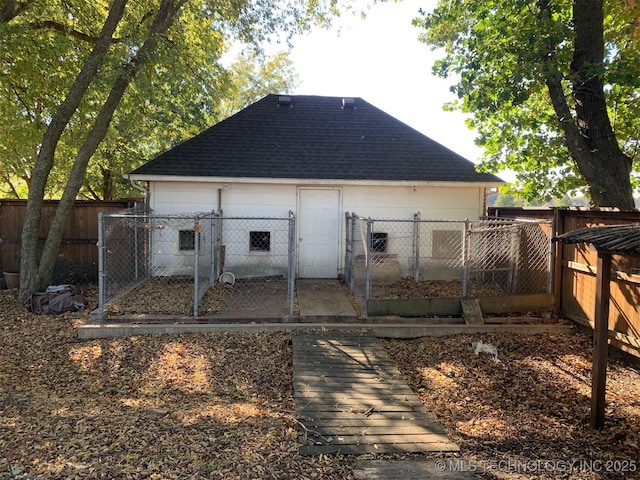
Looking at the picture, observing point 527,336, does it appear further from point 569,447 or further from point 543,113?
point 543,113

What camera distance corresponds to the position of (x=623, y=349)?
563 centimetres

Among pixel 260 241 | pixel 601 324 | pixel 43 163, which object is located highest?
pixel 43 163

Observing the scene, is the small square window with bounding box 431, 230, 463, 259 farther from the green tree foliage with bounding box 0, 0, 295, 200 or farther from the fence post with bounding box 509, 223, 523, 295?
the green tree foliage with bounding box 0, 0, 295, 200

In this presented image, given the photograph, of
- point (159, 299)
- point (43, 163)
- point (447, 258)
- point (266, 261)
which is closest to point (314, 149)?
point (266, 261)

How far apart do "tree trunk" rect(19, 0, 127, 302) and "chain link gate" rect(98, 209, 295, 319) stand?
147 cm

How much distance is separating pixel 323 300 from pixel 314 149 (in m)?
4.49

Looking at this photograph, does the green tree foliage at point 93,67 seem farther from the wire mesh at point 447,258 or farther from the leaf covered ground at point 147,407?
the wire mesh at point 447,258

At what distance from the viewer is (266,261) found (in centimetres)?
1007

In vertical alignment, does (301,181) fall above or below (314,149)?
below

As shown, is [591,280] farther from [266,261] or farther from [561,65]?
[266,261]

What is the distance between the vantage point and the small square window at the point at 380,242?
33.6ft

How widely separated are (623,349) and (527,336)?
133 cm

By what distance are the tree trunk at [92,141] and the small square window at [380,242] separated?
251 inches

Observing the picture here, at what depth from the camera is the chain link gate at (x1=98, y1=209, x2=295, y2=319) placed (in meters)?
7.43
